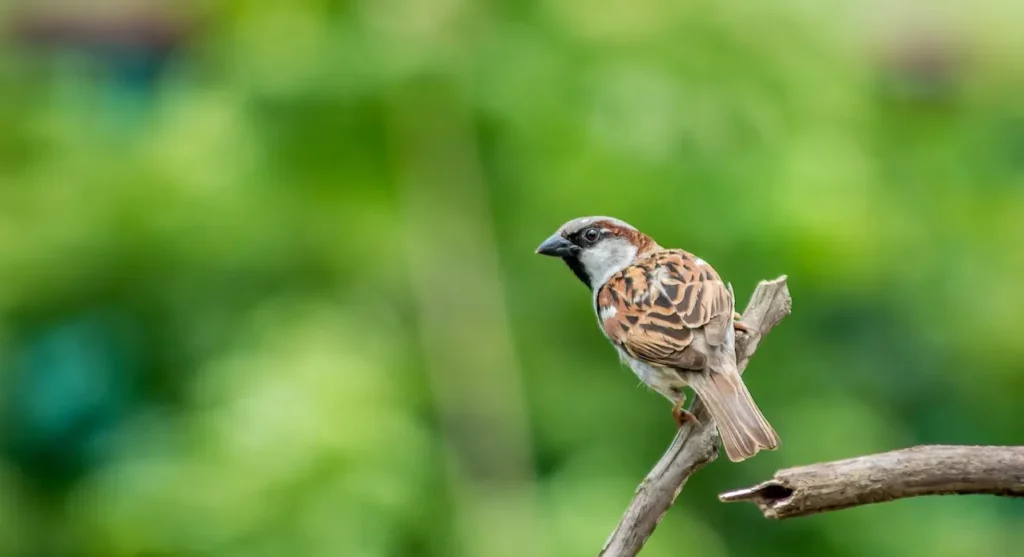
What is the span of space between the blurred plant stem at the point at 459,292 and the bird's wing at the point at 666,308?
65 cm

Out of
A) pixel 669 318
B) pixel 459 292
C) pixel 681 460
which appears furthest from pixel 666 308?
pixel 459 292

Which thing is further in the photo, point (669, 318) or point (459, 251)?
point (459, 251)

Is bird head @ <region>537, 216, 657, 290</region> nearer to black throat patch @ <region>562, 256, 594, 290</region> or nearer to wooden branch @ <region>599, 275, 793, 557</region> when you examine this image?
black throat patch @ <region>562, 256, 594, 290</region>

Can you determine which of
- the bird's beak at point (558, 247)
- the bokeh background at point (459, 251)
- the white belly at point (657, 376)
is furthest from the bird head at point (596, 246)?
the bokeh background at point (459, 251)

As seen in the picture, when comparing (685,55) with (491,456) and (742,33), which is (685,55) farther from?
(491,456)

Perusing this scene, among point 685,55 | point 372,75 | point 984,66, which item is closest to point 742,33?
point 685,55

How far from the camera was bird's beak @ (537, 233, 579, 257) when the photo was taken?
8.26ft

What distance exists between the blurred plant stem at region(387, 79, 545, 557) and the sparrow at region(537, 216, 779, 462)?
22.5 inches

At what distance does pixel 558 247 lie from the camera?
2.55 m

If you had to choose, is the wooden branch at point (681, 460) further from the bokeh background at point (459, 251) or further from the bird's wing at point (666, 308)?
the bokeh background at point (459, 251)

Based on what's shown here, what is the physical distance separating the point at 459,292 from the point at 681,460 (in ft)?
5.44

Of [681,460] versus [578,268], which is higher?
[578,268]

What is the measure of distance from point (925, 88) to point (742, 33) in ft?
5.37

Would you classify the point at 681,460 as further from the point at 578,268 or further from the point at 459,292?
the point at 459,292
